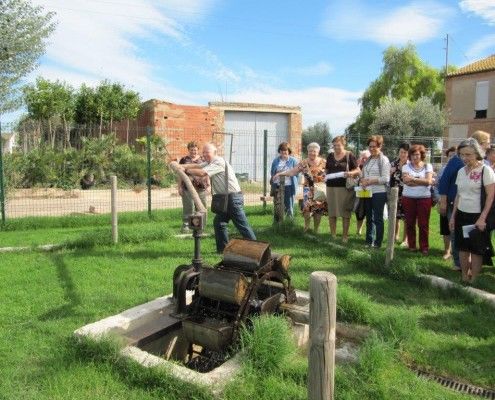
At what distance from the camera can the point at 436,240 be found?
28.1ft

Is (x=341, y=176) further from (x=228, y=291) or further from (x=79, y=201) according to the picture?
(x=79, y=201)

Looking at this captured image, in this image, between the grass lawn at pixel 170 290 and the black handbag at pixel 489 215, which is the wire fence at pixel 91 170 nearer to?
the grass lawn at pixel 170 290

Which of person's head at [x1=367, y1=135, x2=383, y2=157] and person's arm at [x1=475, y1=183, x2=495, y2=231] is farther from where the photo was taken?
person's head at [x1=367, y1=135, x2=383, y2=157]

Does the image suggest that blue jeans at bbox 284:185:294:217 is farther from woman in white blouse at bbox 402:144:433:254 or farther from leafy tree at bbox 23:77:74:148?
leafy tree at bbox 23:77:74:148

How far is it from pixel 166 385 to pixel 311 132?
34.6 metres

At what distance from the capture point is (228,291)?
4.16m

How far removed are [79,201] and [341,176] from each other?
338 inches

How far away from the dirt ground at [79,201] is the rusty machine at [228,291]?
318 inches

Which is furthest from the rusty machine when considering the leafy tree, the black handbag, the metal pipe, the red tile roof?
the red tile roof

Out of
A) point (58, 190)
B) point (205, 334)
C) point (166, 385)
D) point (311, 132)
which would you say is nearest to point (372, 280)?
point (205, 334)

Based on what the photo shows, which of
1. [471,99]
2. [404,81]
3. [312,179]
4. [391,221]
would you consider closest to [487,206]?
[391,221]

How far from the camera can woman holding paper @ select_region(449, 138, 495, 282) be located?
5621 millimetres

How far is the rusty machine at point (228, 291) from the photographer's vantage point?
413cm

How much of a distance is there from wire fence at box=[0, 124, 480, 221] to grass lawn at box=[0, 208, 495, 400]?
15.0 feet
